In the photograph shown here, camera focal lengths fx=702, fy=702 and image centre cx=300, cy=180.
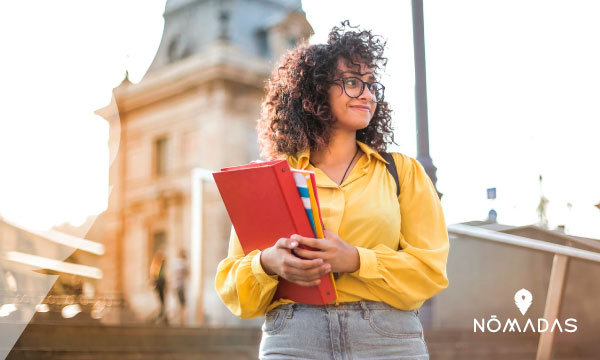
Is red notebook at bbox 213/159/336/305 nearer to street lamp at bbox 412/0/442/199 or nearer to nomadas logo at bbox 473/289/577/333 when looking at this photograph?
nomadas logo at bbox 473/289/577/333

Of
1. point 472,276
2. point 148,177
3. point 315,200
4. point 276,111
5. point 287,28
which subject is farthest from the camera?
point 287,28

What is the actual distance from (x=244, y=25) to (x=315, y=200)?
85.4 ft

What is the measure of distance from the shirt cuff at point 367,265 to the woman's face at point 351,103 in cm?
46

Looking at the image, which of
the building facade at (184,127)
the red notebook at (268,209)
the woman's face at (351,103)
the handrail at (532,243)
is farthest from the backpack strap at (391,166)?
the building facade at (184,127)

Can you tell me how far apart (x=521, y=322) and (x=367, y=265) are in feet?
12.9

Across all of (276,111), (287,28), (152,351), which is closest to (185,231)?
(287,28)

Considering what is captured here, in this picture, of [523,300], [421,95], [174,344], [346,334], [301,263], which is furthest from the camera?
[174,344]

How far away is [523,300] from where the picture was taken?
546cm

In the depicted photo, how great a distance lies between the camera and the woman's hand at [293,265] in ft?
6.29

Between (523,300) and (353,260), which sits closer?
(353,260)

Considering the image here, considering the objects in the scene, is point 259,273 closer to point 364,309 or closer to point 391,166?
point 364,309

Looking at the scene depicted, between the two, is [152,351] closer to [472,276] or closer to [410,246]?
[472,276]

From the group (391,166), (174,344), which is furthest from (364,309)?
(174,344)

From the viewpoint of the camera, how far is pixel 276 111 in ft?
8.09
